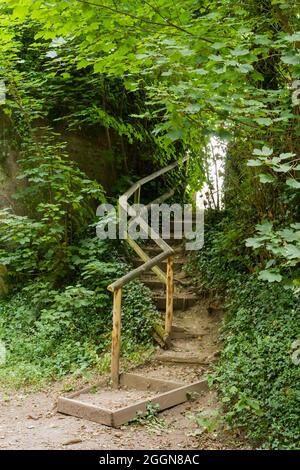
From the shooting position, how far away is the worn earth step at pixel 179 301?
7.71m

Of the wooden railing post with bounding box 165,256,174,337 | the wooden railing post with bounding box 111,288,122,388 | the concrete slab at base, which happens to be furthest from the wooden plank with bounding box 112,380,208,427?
the wooden railing post with bounding box 165,256,174,337

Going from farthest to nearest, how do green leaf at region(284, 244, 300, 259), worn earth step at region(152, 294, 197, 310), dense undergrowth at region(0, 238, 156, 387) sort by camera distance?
worn earth step at region(152, 294, 197, 310) → dense undergrowth at region(0, 238, 156, 387) → green leaf at region(284, 244, 300, 259)

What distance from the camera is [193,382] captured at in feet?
19.2

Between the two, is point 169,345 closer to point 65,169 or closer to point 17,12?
point 65,169

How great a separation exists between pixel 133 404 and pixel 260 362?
4.33 ft

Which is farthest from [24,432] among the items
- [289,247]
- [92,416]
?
[289,247]

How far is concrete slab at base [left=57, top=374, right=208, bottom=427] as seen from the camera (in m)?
5.09

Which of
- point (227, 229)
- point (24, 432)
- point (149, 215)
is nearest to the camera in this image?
point (24, 432)

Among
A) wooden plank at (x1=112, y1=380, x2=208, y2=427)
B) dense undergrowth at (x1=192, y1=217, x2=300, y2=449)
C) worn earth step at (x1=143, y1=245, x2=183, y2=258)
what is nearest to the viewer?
dense undergrowth at (x1=192, y1=217, x2=300, y2=449)

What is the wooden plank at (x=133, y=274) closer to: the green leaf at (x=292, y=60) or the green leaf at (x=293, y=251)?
the green leaf at (x=293, y=251)

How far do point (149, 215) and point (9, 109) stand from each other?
3.37 m

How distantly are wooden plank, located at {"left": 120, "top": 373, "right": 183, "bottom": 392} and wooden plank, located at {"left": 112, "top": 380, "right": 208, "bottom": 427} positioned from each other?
162 millimetres

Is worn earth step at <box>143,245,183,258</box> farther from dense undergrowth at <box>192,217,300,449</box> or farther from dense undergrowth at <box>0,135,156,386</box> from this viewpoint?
dense undergrowth at <box>192,217,300,449</box>

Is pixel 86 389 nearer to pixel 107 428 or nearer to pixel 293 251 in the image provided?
pixel 107 428
